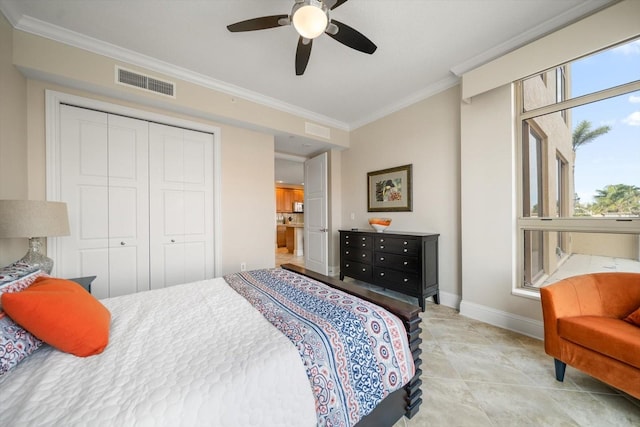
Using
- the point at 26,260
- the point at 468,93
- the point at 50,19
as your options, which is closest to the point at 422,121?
the point at 468,93

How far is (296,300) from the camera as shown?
144cm

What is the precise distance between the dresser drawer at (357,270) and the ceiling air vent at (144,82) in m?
3.10

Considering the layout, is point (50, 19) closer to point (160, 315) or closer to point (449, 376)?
point (160, 315)

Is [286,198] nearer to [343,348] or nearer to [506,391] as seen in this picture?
[506,391]

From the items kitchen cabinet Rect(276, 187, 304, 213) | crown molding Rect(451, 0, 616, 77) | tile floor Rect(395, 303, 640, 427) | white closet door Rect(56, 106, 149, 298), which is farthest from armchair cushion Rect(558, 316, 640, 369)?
kitchen cabinet Rect(276, 187, 304, 213)

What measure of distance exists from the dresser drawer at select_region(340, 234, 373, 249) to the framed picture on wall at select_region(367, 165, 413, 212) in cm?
59

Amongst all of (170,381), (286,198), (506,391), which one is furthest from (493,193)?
(286,198)

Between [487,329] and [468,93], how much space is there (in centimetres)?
238

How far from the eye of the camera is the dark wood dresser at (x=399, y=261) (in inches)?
110

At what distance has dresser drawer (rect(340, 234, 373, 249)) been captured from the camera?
3.40 m

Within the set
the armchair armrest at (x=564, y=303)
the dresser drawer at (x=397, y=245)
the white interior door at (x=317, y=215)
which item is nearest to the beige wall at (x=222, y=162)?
the white interior door at (x=317, y=215)

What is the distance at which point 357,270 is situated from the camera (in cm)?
357

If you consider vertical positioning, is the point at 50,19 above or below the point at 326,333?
above

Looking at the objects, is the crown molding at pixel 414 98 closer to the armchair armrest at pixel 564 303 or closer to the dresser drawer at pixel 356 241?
the dresser drawer at pixel 356 241
